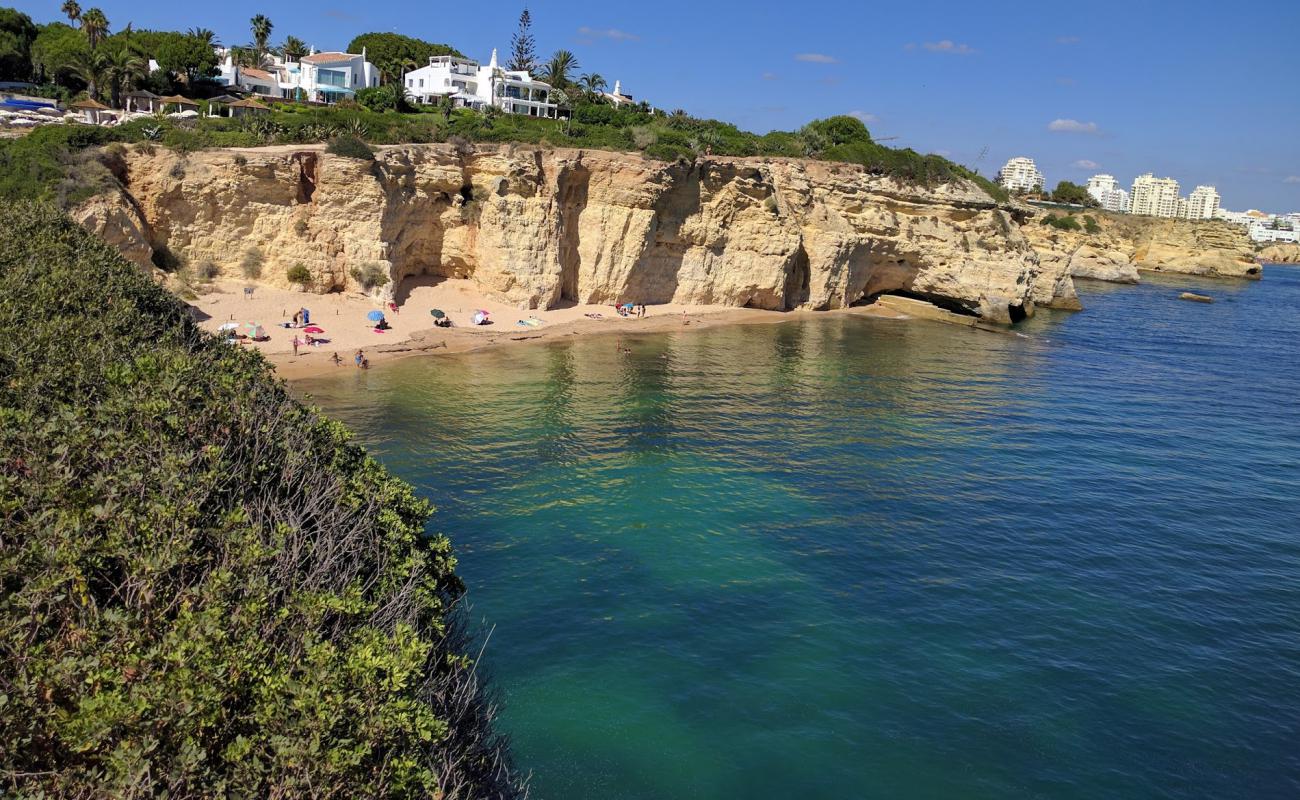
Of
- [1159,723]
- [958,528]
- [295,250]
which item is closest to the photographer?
[1159,723]

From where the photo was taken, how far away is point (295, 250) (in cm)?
4725

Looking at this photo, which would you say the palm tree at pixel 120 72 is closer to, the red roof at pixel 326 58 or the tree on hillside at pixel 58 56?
the tree on hillside at pixel 58 56

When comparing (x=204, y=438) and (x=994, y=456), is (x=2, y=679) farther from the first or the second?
(x=994, y=456)

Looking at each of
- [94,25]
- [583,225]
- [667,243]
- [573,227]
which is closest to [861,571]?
[583,225]

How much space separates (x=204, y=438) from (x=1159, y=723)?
Answer: 18.8 meters

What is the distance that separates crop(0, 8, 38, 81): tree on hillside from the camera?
202ft

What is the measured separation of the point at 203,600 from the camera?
28.3 ft

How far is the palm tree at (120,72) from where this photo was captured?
190ft

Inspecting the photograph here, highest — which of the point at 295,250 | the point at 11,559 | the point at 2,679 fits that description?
the point at 295,250

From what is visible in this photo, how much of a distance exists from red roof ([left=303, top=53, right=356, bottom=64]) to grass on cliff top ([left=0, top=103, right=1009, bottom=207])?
1258 cm

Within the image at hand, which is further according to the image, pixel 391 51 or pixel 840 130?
pixel 391 51

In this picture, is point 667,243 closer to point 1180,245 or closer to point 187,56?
point 187,56

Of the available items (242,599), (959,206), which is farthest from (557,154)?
(242,599)

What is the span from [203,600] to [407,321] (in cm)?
4120
